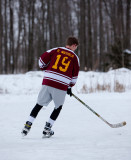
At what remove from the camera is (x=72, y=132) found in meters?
3.77

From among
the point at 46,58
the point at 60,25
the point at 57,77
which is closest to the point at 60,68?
the point at 57,77

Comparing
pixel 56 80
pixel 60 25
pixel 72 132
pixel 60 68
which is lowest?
pixel 60 25

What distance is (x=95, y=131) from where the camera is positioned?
3809 mm

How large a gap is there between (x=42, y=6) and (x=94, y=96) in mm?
14353

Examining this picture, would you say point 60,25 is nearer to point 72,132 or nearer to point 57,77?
point 72,132

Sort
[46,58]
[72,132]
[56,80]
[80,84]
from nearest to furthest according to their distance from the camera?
[56,80], [46,58], [72,132], [80,84]

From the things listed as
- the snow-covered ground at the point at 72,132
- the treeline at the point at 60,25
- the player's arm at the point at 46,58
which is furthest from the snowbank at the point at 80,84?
the player's arm at the point at 46,58

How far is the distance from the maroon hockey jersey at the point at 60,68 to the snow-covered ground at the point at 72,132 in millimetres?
741

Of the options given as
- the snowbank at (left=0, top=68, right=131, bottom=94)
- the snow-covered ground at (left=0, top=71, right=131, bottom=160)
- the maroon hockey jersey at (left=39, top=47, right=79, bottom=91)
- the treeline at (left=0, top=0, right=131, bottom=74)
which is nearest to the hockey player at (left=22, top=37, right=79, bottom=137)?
the maroon hockey jersey at (left=39, top=47, right=79, bottom=91)

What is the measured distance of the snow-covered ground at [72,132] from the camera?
7.99 ft

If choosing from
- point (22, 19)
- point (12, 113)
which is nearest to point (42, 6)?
point (22, 19)

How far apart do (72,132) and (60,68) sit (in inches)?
39.4

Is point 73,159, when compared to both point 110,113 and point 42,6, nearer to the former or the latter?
point 110,113

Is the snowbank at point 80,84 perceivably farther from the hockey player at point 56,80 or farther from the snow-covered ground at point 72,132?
the hockey player at point 56,80
